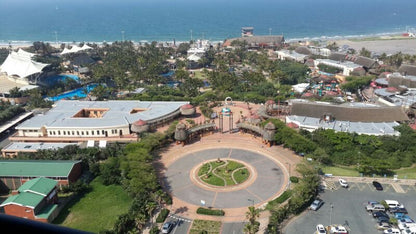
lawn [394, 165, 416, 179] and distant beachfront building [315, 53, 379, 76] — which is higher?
distant beachfront building [315, 53, 379, 76]

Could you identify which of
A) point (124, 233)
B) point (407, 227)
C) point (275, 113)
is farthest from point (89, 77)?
point (407, 227)

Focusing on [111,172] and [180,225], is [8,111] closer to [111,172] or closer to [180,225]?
[111,172]

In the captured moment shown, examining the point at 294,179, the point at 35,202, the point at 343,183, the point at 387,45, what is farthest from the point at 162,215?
the point at 387,45

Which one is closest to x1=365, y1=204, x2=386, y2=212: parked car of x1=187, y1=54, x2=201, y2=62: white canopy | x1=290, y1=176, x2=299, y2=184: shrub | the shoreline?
x1=290, y1=176, x2=299, y2=184: shrub

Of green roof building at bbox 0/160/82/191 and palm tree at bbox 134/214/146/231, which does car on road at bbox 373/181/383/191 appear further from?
green roof building at bbox 0/160/82/191

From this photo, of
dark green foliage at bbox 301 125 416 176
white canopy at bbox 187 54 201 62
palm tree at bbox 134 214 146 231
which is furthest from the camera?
white canopy at bbox 187 54 201 62

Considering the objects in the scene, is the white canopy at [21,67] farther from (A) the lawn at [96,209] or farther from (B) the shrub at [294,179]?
(B) the shrub at [294,179]
